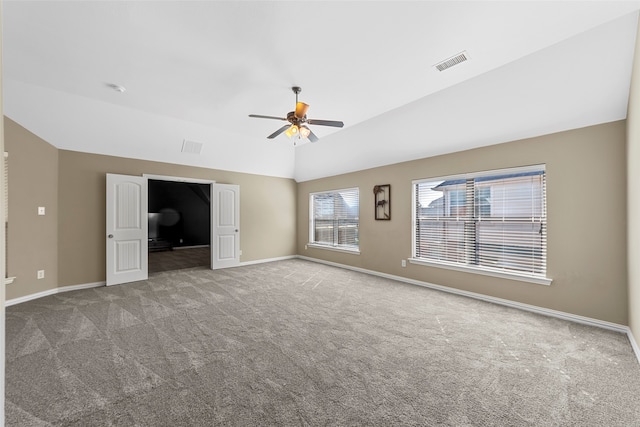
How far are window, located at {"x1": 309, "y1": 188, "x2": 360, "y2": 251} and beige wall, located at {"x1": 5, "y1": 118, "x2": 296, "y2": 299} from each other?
2.91 metres

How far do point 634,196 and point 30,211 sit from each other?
753 centimetres

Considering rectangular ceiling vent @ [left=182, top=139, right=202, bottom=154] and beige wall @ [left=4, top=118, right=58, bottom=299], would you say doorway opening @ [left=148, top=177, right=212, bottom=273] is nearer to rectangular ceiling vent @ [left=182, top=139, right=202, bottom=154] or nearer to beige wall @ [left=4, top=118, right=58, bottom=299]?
rectangular ceiling vent @ [left=182, top=139, right=202, bottom=154]

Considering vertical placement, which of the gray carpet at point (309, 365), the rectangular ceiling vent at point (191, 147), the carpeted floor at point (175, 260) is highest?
the rectangular ceiling vent at point (191, 147)

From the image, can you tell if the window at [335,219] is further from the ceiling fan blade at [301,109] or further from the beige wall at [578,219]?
the ceiling fan blade at [301,109]

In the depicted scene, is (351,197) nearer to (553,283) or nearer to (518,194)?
(518,194)

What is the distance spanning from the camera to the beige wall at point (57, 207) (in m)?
3.92

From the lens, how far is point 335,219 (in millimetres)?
6988

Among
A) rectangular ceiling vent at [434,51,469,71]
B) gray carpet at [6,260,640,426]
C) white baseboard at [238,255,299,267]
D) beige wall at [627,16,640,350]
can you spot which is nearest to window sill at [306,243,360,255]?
white baseboard at [238,255,299,267]

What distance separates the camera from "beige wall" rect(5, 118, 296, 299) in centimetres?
392

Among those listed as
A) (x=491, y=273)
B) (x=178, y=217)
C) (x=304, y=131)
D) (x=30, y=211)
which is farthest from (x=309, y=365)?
(x=178, y=217)

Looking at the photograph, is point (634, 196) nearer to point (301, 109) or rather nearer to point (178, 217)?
point (301, 109)

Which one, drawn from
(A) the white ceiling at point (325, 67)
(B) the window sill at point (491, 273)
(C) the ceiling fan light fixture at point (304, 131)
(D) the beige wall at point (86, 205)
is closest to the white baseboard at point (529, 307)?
(B) the window sill at point (491, 273)

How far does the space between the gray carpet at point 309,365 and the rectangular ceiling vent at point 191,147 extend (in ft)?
10.1

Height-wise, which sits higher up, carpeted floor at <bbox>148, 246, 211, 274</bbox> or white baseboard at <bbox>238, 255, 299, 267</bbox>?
white baseboard at <bbox>238, 255, 299, 267</bbox>
